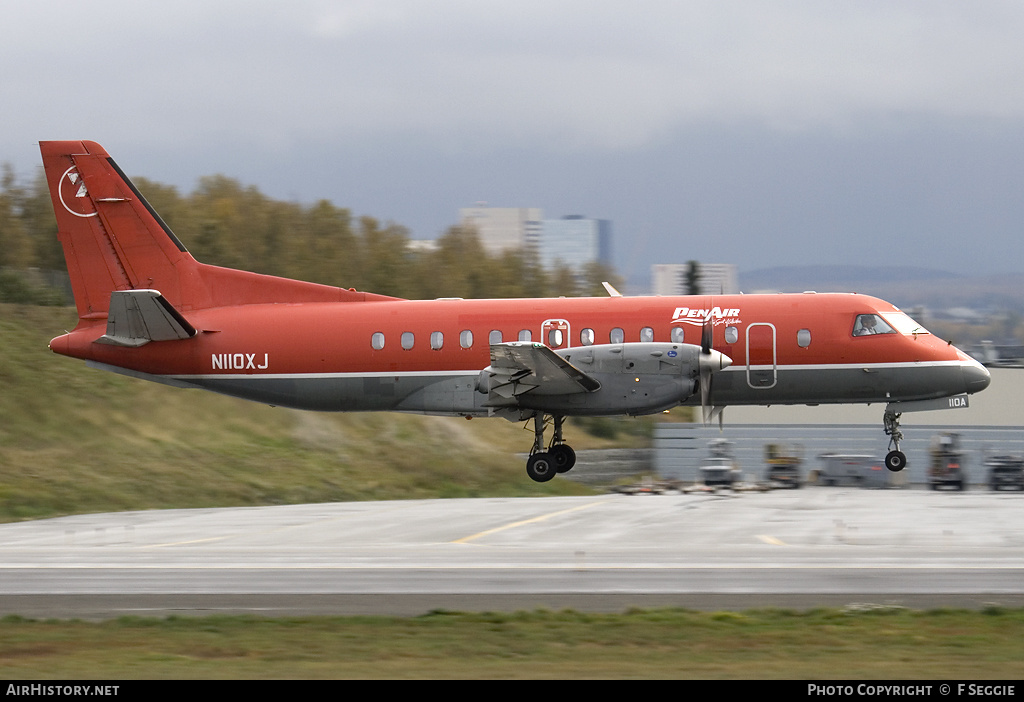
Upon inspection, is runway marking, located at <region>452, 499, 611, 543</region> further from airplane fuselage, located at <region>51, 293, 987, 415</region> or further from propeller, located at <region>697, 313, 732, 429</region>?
propeller, located at <region>697, 313, 732, 429</region>

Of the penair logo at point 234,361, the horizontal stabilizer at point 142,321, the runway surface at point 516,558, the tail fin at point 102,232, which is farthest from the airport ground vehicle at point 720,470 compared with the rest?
the horizontal stabilizer at point 142,321

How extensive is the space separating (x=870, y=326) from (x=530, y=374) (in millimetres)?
7107

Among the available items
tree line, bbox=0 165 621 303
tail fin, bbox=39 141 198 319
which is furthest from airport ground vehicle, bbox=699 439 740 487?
tail fin, bbox=39 141 198 319

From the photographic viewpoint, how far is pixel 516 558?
21953mm

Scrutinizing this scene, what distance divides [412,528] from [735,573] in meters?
11.0

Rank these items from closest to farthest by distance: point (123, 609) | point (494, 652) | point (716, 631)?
point (494, 652), point (716, 631), point (123, 609)

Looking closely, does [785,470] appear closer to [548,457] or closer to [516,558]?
[548,457]

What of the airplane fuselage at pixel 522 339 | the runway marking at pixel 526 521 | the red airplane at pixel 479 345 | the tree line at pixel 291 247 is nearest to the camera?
the red airplane at pixel 479 345

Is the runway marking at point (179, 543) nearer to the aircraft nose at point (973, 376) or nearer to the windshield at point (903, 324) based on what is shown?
the windshield at point (903, 324)

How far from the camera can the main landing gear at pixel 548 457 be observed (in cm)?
2292

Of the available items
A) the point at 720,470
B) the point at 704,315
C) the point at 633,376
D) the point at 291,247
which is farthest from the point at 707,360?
the point at 291,247

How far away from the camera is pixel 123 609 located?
54.2ft
